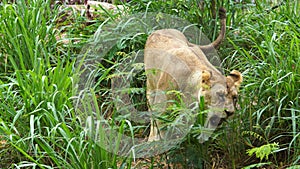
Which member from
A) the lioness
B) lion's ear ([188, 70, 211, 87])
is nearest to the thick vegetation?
the lioness

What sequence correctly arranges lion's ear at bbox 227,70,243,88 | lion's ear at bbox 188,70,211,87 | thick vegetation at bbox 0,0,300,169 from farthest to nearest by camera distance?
thick vegetation at bbox 0,0,300,169 → lion's ear at bbox 227,70,243,88 → lion's ear at bbox 188,70,211,87

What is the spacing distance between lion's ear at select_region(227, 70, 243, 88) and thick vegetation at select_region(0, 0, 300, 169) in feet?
1.24

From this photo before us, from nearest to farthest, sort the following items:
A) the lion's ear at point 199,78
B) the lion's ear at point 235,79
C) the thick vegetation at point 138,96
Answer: the lion's ear at point 199,78 < the lion's ear at point 235,79 < the thick vegetation at point 138,96

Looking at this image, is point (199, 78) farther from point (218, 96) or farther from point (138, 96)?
point (138, 96)

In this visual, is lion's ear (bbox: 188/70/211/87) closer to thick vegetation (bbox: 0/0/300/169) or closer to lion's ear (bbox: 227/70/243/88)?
lion's ear (bbox: 227/70/243/88)

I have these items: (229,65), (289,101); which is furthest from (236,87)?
(229,65)

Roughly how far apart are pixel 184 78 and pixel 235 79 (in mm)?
405

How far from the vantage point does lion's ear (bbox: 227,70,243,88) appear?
3.84 metres

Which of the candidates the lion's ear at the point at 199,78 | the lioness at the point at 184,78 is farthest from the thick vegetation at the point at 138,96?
the lion's ear at the point at 199,78

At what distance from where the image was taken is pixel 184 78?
4.09m

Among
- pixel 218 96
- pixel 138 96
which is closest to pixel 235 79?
pixel 218 96

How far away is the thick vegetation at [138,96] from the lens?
13.1 feet

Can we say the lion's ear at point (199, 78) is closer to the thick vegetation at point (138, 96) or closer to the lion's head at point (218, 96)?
the lion's head at point (218, 96)

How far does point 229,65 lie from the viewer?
522cm
